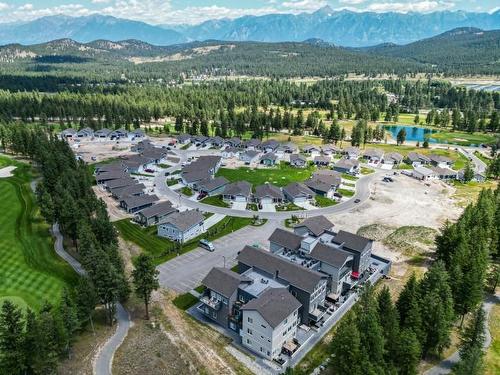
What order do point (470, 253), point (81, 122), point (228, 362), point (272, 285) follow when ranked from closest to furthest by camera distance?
point (228, 362) → point (272, 285) → point (470, 253) → point (81, 122)

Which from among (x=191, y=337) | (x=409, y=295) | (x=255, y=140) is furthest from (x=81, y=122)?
(x=409, y=295)

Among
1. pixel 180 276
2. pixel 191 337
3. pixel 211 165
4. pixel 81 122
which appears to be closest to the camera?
pixel 191 337

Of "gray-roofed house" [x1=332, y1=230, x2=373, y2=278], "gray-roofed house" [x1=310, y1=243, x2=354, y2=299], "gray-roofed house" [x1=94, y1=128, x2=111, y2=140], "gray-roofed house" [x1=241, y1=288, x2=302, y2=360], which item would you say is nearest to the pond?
"gray-roofed house" [x1=332, y1=230, x2=373, y2=278]

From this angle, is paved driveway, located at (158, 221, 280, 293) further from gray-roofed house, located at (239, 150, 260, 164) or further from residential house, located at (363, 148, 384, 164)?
residential house, located at (363, 148, 384, 164)

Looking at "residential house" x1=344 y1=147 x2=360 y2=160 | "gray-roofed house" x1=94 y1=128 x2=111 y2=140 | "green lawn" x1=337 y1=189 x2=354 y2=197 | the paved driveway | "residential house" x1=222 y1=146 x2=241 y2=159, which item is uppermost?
"gray-roofed house" x1=94 y1=128 x2=111 y2=140

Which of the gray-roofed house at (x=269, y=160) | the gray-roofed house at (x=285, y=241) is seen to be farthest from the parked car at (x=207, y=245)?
the gray-roofed house at (x=269, y=160)

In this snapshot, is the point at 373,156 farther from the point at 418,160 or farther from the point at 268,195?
the point at 268,195

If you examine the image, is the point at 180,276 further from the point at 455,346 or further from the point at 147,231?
the point at 455,346

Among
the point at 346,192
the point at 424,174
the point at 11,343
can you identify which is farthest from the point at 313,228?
the point at 424,174
